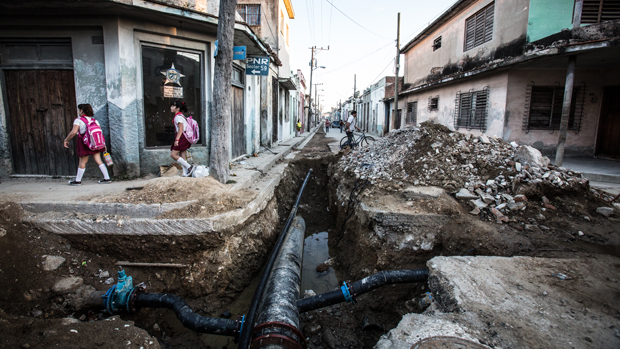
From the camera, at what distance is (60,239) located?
4.06 meters

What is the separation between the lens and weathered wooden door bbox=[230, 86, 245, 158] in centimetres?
864

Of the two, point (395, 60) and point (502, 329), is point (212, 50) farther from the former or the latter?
point (395, 60)

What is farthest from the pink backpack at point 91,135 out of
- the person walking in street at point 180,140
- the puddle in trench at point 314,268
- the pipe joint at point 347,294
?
the pipe joint at point 347,294

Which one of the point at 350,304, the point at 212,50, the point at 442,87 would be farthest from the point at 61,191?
the point at 442,87

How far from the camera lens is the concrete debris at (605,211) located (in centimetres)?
444

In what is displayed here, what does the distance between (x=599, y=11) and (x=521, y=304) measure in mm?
10552

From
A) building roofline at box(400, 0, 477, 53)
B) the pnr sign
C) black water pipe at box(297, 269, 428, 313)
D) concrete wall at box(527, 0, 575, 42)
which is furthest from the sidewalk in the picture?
building roofline at box(400, 0, 477, 53)

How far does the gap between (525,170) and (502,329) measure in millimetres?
Answer: 3757

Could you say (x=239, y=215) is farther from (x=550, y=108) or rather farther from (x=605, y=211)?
(x=550, y=108)

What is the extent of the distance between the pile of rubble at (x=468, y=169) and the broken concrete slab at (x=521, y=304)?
143 centimetres

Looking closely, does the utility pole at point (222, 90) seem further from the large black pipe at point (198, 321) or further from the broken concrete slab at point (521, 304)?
the broken concrete slab at point (521, 304)

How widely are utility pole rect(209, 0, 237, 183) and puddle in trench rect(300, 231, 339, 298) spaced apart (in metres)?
2.15

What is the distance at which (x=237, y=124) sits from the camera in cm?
902

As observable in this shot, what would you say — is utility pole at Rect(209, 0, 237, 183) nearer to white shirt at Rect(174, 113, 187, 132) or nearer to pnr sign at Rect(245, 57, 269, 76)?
white shirt at Rect(174, 113, 187, 132)
